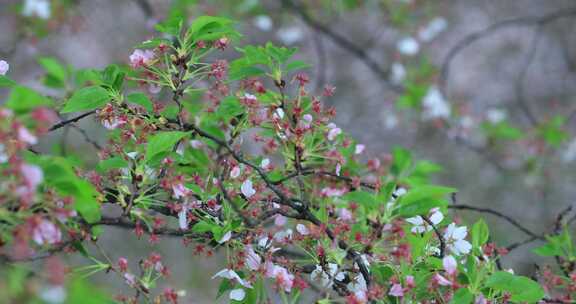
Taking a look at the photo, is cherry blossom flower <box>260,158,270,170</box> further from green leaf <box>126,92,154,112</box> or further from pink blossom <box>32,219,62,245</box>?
pink blossom <box>32,219,62,245</box>

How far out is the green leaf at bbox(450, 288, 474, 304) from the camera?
2.77 ft

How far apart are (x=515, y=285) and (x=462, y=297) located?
0.08 meters

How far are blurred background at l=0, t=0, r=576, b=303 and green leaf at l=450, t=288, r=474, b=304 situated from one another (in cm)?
182

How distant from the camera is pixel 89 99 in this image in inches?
35.9

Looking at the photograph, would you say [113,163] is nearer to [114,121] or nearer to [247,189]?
[114,121]

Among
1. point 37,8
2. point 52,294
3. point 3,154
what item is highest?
point 37,8

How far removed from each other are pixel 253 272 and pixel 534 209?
2505 mm

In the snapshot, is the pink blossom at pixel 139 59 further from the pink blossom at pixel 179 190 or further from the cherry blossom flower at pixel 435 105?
the cherry blossom flower at pixel 435 105

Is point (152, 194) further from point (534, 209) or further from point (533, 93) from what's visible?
point (533, 93)

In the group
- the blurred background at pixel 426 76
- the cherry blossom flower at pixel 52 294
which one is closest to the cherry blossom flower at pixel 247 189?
the cherry blossom flower at pixel 52 294

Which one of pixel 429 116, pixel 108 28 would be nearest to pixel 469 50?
pixel 429 116

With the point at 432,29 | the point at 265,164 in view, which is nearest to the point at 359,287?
the point at 265,164

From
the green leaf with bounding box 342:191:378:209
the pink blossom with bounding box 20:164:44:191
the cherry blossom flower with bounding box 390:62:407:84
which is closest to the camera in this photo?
the pink blossom with bounding box 20:164:44:191

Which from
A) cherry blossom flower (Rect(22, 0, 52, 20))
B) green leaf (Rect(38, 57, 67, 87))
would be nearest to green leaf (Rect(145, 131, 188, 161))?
green leaf (Rect(38, 57, 67, 87))
